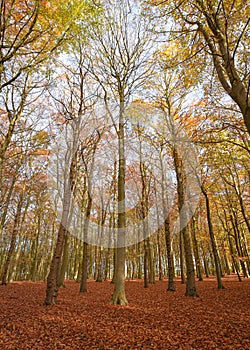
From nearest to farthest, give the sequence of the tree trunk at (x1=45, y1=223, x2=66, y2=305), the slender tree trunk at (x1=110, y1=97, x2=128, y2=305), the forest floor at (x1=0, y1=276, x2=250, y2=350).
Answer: the forest floor at (x1=0, y1=276, x2=250, y2=350) < the tree trunk at (x1=45, y1=223, x2=66, y2=305) < the slender tree trunk at (x1=110, y1=97, x2=128, y2=305)

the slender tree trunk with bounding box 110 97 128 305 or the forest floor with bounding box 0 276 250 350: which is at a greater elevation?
the slender tree trunk with bounding box 110 97 128 305

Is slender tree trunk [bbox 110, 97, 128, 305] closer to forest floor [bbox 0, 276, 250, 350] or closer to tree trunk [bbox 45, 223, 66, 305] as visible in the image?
forest floor [bbox 0, 276, 250, 350]

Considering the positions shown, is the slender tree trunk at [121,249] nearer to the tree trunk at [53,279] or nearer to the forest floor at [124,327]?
the forest floor at [124,327]

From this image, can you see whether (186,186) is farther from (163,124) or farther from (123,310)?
(123,310)

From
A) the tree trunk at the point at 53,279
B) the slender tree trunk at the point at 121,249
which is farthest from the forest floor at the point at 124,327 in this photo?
the slender tree trunk at the point at 121,249

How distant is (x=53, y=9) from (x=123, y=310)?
9.25m

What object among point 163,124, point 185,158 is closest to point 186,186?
point 185,158

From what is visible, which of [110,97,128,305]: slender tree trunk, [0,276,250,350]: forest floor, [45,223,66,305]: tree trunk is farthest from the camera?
[110,97,128,305]: slender tree trunk

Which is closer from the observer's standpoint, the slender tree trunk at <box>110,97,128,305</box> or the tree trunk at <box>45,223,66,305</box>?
the tree trunk at <box>45,223,66,305</box>

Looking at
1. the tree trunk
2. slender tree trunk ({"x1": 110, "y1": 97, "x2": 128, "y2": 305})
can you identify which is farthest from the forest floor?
slender tree trunk ({"x1": 110, "y1": 97, "x2": 128, "y2": 305})

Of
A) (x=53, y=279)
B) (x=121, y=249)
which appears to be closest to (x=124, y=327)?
(x=121, y=249)

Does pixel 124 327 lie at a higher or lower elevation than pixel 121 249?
lower

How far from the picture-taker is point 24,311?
635 centimetres

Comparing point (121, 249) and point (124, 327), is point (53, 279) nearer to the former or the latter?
point (121, 249)
